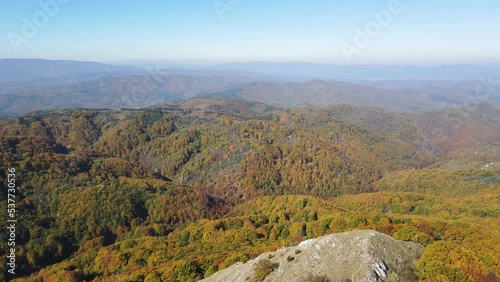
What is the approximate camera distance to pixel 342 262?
28.7 m

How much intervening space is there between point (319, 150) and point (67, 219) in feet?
475

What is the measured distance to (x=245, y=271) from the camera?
109ft

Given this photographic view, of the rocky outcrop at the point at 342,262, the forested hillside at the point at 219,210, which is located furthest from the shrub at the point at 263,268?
the forested hillside at the point at 219,210

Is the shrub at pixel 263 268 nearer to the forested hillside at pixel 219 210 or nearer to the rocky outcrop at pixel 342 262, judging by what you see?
the rocky outcrop at pixel 342 262

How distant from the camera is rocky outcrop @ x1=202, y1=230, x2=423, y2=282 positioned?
27.4 metres

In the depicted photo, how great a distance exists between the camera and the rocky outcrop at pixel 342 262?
27375 mm

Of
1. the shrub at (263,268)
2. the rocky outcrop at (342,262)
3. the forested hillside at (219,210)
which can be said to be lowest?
the forested hillside at (219,210)

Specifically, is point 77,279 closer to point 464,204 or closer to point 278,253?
point 278,253

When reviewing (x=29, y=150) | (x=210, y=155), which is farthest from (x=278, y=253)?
(x=210, y=155)
